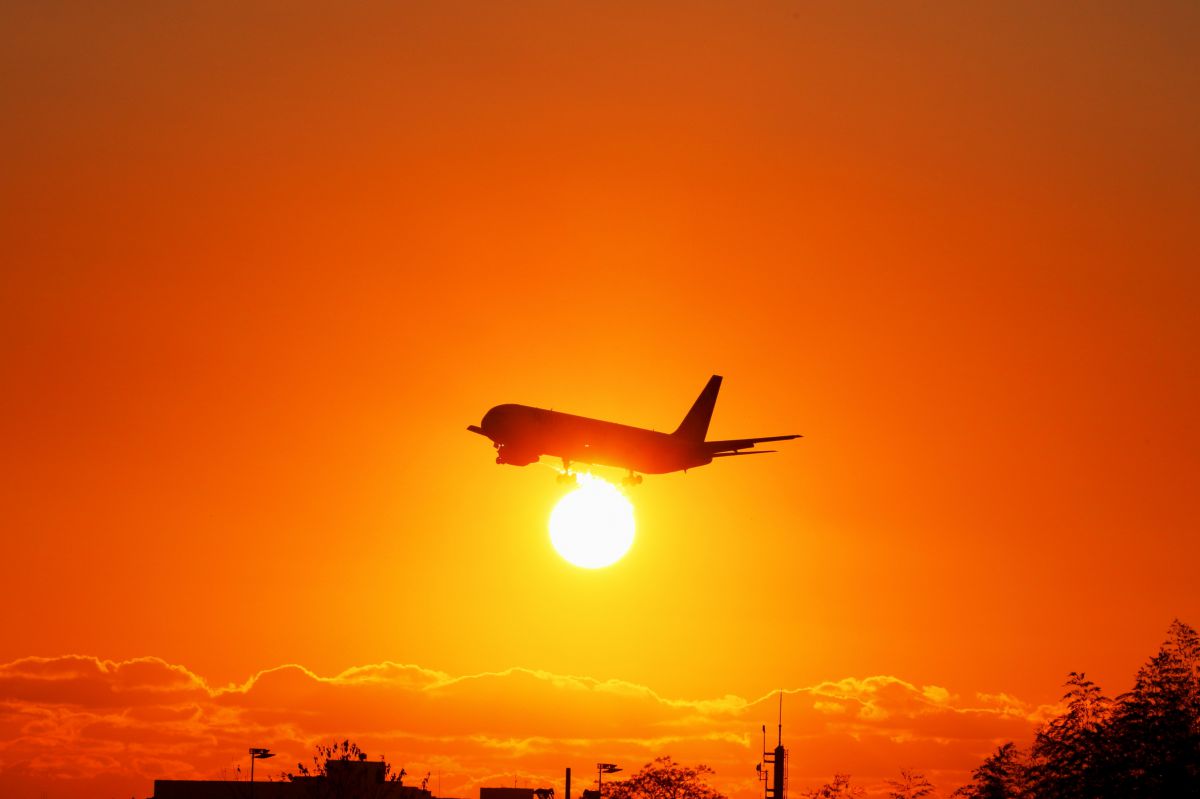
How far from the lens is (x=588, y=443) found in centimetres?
12038

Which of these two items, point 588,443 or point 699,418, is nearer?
point 588,443

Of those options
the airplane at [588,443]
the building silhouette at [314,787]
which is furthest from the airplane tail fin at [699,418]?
the building silhouette at [314,787]

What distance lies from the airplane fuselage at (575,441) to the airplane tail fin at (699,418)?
1060 inches

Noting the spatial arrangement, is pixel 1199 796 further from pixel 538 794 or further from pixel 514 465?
pixel 538 794

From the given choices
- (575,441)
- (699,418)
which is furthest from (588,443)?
(699,418)

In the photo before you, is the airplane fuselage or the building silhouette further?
the building silhouette

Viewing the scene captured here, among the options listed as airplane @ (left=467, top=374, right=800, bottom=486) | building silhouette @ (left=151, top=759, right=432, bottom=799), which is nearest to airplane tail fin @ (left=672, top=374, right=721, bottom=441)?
airplane @ (left=467, top=374, right=800, bottom=486)

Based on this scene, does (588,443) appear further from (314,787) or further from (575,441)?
(314,787)

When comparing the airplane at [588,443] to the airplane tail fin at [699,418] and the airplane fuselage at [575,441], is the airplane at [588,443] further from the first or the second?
the airplane tail fin at [699,418]

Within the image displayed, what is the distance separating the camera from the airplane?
119 m

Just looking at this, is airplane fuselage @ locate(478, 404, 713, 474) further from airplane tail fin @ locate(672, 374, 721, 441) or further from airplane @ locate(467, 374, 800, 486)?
airplane tail fin @ locate(672, 374, 721, 441)

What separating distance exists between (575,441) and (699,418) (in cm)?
3395

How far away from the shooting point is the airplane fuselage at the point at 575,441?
119 m

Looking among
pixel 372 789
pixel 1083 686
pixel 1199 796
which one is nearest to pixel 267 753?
pixel 372 789
